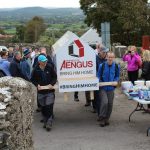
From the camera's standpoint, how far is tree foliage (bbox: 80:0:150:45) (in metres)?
A: 31.1

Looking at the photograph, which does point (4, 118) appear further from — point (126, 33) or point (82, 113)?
point (126, 33)

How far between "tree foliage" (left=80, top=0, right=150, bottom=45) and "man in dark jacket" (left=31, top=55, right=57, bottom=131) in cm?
1990

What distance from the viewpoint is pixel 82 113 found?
13289mm

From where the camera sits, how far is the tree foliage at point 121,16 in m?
31.1

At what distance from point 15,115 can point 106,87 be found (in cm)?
623

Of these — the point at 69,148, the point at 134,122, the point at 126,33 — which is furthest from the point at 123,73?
the point at 126,33

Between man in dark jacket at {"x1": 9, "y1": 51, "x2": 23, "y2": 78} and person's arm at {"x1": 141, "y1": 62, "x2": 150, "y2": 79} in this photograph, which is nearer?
man in dark jacket at {"x1": 9, "y1": 51, "x2": 23, "y2": 78}

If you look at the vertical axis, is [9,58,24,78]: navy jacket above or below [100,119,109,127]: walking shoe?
above

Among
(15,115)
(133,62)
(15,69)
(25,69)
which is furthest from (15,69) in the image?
(15,115)

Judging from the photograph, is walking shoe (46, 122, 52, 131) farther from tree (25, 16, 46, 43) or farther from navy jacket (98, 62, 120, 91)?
tree (25, 16, 46, 43)

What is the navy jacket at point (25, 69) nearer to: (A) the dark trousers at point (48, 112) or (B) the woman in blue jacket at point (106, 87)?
(A) the dark trousers at point (48, 112)

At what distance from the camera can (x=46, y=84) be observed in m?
11.4

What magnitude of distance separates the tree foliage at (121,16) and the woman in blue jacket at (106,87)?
19468 mm

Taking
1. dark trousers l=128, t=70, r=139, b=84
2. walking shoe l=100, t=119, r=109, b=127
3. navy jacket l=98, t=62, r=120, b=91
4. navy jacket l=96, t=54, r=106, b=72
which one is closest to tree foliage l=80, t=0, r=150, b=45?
dark trousers l=128, t=70, r=139, b=84
